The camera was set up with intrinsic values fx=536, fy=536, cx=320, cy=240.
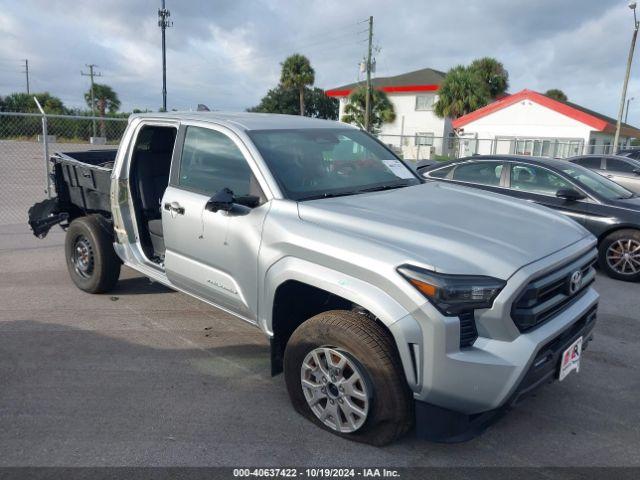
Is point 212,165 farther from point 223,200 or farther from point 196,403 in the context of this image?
point 196,403

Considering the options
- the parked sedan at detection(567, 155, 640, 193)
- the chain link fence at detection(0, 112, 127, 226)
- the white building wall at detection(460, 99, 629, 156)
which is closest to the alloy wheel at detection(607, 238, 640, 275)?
the parked sedan at detection(567, 155, 640, 193)

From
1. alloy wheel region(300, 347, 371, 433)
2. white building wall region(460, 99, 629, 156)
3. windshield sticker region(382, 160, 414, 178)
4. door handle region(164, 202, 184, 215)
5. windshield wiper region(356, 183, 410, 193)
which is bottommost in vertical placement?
alloy wheel region(300, 347, 371, 433)

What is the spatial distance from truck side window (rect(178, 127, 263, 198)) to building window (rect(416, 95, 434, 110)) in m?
42.2

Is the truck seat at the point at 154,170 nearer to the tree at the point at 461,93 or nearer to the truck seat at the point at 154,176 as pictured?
the truck seat at the point at 154,176

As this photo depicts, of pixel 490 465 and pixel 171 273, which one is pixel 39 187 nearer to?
pixel 171 273

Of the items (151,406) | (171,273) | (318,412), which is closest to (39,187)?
(171,273)

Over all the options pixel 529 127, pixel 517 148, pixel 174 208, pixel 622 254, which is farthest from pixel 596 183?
pixel 529 127

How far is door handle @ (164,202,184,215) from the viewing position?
4.04 meters

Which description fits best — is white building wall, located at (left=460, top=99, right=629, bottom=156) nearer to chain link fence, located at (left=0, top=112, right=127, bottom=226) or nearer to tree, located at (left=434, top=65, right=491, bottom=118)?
tree, located at (left=434, top=65, right=491, bottom=118)

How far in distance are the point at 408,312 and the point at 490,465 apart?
107 centimetres

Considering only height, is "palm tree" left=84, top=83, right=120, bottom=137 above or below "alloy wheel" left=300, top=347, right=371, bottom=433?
above

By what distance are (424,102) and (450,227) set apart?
4374cm

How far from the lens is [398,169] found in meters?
4.44

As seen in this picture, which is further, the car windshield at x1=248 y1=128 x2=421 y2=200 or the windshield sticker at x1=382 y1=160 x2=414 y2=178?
the windshield sticker at x1=382 y1=160 x2=414 y2=178
